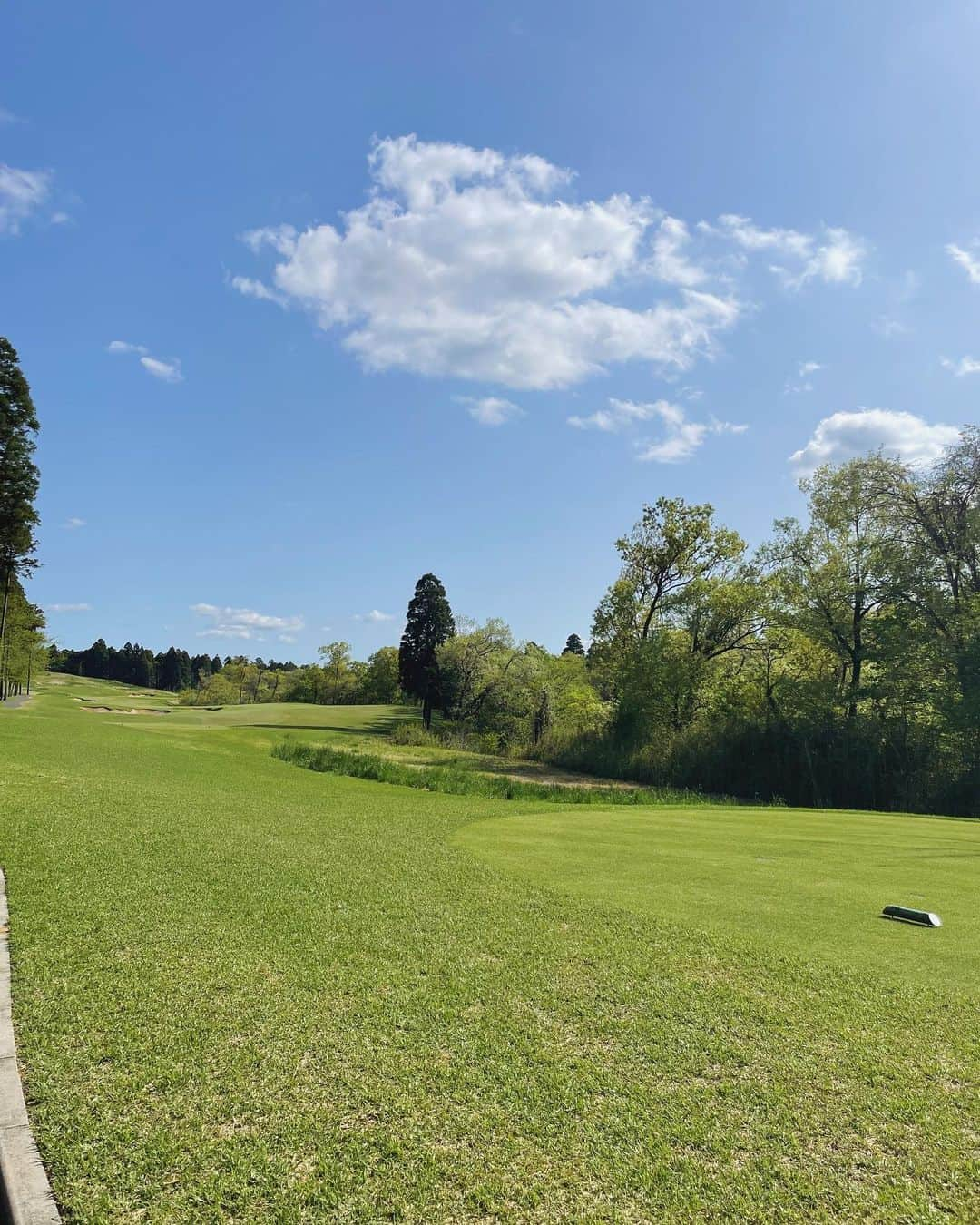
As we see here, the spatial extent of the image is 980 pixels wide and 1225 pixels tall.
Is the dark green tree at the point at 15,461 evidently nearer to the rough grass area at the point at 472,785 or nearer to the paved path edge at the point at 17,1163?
the rough grass area at the point at 472,785

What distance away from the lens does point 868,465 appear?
2436 cm

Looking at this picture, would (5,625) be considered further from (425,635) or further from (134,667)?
(134,667)

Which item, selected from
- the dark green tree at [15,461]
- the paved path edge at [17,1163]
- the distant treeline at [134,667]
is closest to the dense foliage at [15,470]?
the dark green tree at [15,461]

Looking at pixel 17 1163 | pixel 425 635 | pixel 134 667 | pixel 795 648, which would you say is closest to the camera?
pixel 17 1163

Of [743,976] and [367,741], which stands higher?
[743,976]

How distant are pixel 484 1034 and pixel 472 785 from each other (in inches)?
619

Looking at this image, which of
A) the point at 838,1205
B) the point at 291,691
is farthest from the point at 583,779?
the point at 291,691

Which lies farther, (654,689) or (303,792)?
(654,689)

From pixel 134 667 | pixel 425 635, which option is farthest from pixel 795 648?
pixel 134 667

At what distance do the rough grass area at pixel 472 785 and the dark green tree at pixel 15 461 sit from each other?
15.7 metres

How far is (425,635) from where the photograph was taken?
52.7 meters

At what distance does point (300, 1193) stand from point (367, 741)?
32.8m

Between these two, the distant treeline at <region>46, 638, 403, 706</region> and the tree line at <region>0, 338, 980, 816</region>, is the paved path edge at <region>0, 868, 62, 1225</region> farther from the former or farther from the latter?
the distant treeline at <region>46, 638, 403, 706</region>

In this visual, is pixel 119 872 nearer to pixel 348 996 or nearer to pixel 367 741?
pixel 348 996
